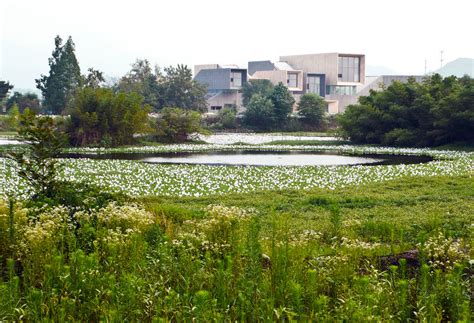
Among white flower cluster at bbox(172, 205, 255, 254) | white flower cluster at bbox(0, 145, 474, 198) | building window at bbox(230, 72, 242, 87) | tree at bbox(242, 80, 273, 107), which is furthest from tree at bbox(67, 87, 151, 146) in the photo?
building window at bbox(230, 72, 242, 87)

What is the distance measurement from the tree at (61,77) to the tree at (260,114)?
16.5 meters

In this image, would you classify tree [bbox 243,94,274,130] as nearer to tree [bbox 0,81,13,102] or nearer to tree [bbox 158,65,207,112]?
tree [bbox 158,65,207,112]

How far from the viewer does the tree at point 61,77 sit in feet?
195

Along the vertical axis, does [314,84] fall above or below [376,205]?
above

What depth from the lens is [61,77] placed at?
2329 inches

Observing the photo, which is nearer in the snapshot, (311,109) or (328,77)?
(311,109)

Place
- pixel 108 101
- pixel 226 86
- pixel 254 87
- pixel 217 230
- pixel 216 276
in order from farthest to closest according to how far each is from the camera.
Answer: pixel 226 86 < pixel 254 87 < pixel 108 101 < pixel 217 230 < pixel 216 276

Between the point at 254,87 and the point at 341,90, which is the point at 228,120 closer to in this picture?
the point at 254,87

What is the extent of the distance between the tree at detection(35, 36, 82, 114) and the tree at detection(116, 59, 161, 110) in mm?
5158

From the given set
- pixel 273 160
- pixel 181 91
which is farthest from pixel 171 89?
pixel 273 160

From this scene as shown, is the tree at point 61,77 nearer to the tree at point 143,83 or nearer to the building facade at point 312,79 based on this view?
the tree at point 143,83

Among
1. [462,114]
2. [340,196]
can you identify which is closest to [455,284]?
[340,196]

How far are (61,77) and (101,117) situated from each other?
85.2 feet

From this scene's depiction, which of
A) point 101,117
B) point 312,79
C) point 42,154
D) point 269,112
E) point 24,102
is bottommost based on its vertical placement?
point 42,154
